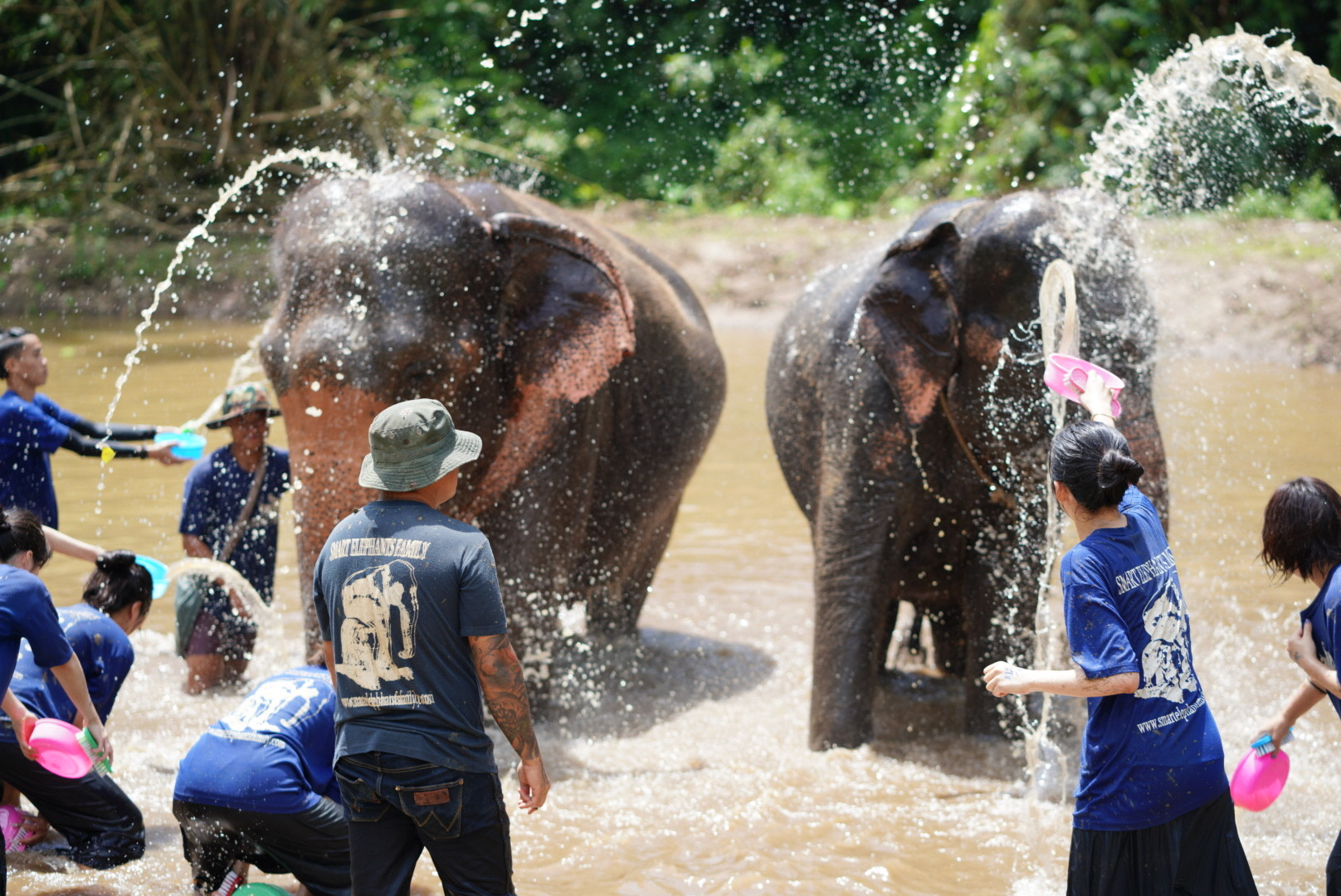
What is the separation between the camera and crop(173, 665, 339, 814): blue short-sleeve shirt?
3.39 meters

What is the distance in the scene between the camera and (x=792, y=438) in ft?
18.5

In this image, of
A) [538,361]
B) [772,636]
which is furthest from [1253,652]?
[538,361]

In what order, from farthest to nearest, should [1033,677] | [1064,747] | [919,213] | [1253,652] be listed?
[1253,652]
[919,213]
[1064,747]
[1033,677]

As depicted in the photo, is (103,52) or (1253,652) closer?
(1253,652)

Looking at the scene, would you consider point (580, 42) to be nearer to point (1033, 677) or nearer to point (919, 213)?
point (919, 213)

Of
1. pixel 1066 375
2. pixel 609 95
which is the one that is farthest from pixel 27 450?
pixel 609 95

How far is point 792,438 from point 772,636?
1560 millimetres

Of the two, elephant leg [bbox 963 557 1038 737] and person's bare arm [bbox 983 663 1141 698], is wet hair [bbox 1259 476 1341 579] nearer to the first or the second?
person's bare arm [bbox 983 663 1141 698]

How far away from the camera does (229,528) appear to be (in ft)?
18.8

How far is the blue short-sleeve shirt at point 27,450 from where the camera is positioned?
4.91 meters

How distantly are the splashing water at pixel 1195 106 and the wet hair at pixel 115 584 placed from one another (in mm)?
3306

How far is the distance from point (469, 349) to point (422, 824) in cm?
216

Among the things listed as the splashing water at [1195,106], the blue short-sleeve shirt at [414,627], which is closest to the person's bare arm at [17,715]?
the blue short-sleeve shirt at [414,627]

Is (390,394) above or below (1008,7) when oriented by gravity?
below
